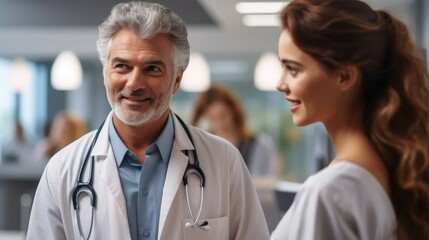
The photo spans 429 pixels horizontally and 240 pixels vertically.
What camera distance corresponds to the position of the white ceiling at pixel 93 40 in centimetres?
806

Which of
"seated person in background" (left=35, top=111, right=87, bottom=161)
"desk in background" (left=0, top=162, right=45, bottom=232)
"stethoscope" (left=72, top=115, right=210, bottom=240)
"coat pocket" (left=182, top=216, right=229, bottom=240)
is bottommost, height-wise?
"desk in background" (left=0, top=162, right=45, bottom=232)

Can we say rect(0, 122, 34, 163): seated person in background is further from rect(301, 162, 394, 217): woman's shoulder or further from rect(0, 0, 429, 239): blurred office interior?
rect(301, 162, 394, 217): woman's shoulder

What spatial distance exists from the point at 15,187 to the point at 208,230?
208 inches

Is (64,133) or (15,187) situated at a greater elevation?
(64,133)

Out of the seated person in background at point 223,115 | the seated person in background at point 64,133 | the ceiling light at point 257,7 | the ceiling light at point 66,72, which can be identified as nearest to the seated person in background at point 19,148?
the ceiling light at point 66,72

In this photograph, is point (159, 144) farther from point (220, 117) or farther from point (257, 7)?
point (257, 7)

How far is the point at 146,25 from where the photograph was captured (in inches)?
69.2

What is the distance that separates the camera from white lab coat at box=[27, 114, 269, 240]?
1.75m

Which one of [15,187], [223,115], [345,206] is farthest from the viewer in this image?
[15,187]

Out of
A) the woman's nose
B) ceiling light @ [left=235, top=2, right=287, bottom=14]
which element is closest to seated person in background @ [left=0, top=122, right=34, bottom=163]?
ceiling light @ [left=235, top=2, right=287, bottom=14]

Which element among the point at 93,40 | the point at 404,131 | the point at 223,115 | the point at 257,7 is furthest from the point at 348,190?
the point at 93,40

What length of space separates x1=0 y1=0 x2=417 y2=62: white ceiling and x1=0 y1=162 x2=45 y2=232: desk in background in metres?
1.77

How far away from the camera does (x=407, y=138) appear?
1360 mm

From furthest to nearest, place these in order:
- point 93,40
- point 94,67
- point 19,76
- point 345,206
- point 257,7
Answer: point 94,67, point 93,40, point 19,76, point 257,7, point 345,206
